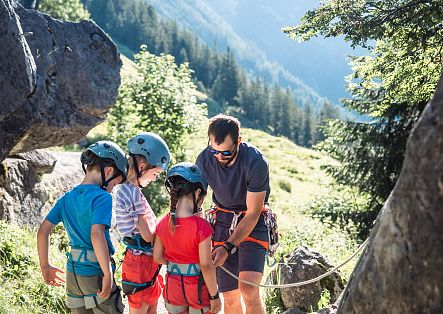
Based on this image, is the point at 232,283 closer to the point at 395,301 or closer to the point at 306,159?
the point at 395,301

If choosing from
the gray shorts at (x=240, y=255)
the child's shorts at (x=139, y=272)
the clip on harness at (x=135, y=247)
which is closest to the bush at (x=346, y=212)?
the gray shorts at (x=240, y=255)

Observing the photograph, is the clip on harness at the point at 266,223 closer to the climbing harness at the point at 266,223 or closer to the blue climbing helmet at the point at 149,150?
the climbing harness at the point at 266,223

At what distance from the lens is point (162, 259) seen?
4.57 m

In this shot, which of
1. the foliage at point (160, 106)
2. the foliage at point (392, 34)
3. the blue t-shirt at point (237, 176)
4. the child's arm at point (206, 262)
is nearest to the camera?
the child's arm at point (206, 262)

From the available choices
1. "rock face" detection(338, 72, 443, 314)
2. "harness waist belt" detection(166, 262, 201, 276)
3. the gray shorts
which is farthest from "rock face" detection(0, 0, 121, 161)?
"rock face" detection(338, 72, 443, 314)

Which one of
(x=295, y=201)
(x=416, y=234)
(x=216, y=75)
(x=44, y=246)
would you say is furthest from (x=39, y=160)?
(x=216, y=75)

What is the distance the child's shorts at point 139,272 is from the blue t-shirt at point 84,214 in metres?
0.35

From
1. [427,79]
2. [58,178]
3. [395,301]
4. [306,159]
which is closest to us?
[395,301]

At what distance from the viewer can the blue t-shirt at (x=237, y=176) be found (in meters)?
5.12

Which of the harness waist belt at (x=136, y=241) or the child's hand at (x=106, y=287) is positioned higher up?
the harness waist belt at (x=136, y=241)

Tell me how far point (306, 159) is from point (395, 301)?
50.1 metres

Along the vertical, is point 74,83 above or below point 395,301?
below

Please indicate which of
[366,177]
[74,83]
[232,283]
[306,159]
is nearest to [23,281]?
[232,283]

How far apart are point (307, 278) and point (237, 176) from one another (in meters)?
2.57
